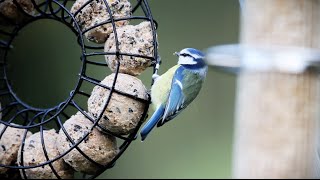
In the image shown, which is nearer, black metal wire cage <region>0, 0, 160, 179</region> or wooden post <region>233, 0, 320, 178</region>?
wooden post <region>233, 0, 320, 178</region>

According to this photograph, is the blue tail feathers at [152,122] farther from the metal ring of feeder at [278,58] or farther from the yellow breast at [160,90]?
the metal ring of feeder at [278,58]

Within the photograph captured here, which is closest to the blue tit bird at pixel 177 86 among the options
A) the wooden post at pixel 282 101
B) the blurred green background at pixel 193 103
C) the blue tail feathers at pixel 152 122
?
the blue tail feathers at pixel 152 122

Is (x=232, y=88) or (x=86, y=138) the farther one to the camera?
(x=232, y=88)

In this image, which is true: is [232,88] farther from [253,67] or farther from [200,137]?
[253,67]

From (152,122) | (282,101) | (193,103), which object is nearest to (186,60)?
(152,122)

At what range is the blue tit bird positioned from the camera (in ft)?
4.49

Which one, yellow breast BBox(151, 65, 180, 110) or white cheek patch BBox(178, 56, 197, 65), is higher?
white cheek patch BBox(178, 56, 197, 65)

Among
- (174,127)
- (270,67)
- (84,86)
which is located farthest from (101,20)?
(174,127)

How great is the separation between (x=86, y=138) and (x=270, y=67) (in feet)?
2.21

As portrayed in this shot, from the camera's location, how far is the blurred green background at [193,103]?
7.98ft

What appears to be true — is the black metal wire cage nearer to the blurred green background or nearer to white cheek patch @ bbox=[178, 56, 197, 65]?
white cheek patch @ bbox=[178, 56, 197, 65]

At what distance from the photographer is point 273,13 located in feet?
2.70

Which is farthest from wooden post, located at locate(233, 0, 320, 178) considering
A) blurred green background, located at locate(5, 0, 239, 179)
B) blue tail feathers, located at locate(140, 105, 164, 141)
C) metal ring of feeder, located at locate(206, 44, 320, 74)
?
blurred green background, located at locate(5, 0, 239, 179)

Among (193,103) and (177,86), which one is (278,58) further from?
(193,103)
